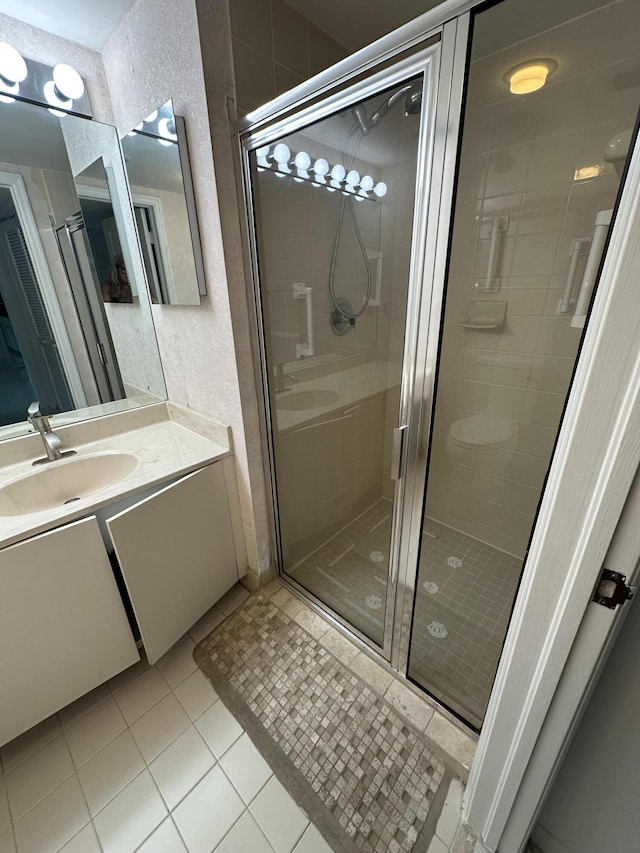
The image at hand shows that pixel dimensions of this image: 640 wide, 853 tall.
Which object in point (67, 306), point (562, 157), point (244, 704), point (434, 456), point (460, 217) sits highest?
point (562, 157)

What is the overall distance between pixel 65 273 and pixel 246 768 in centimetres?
189

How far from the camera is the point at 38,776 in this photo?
110cm

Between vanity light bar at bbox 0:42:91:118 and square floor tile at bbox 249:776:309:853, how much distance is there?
2379 millimetres

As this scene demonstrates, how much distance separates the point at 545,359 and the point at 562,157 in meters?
0.74

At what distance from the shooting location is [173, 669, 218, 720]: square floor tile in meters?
1.27

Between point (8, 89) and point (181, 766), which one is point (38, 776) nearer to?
point (181, 766)

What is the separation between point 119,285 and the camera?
4.93 feet

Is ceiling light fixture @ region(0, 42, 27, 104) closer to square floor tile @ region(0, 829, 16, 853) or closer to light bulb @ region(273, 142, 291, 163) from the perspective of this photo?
light bulb @ region(273, 142, 291, 163)

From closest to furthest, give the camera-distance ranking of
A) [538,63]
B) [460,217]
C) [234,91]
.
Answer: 1. [460,217]
2. [234,91]
3. [538,63]

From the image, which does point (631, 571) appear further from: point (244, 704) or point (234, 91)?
point (234, 91)

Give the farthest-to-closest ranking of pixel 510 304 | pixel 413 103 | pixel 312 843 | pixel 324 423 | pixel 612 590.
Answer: pixel 324 423 → pixel 510 304 → pixel 312 843 → pixel 413 103 → pixel 612 590

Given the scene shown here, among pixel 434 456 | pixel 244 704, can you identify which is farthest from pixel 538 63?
pixel 244 704

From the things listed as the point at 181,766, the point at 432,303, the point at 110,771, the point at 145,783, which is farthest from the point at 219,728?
the point at 432,303

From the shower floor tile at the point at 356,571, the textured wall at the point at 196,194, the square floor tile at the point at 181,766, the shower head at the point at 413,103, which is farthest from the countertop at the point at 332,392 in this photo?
the square floor tile at the point at 181,766
